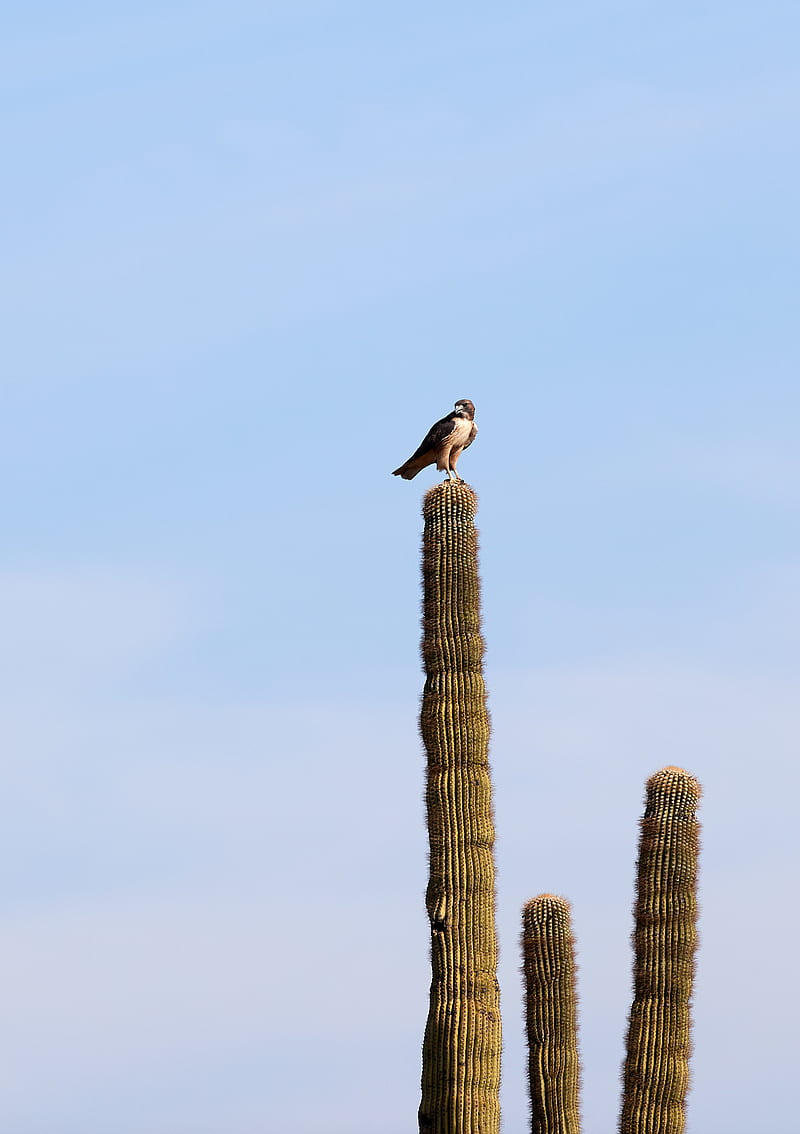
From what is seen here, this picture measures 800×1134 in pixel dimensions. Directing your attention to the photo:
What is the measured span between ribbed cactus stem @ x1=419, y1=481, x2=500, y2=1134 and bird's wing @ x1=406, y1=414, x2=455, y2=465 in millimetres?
966

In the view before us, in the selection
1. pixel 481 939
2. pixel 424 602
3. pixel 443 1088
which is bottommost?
pixel 443 1088

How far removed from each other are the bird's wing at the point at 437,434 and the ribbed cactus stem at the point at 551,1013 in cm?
340

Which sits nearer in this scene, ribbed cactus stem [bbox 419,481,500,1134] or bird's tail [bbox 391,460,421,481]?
ribbed cactus stem [bbox 419,481,500,1134]

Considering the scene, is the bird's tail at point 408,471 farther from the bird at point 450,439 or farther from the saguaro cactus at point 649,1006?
the saguaro cactus at point 649,1006

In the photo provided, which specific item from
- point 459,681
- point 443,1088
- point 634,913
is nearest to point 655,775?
point 634,913

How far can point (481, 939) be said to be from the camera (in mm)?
13000

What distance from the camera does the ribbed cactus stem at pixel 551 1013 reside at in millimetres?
13828

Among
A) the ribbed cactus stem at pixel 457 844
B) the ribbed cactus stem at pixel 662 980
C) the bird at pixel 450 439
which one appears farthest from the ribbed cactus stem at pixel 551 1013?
the bird at pixel 450 439

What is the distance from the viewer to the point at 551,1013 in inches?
546

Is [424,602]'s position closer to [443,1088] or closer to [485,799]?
[485,799]

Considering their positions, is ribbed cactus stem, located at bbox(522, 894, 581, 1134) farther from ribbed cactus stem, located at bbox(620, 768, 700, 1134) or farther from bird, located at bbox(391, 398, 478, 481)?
bird, located at bbox(391, 398, 478, 481)

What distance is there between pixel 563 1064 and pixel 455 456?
448 centimetres

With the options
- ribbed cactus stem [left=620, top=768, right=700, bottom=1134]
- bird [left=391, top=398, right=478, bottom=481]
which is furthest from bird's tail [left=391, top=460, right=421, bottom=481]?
ribbed cactus stem [left=620, top=768, right=700, bottom=1134]

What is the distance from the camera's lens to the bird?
14414 millimetres
